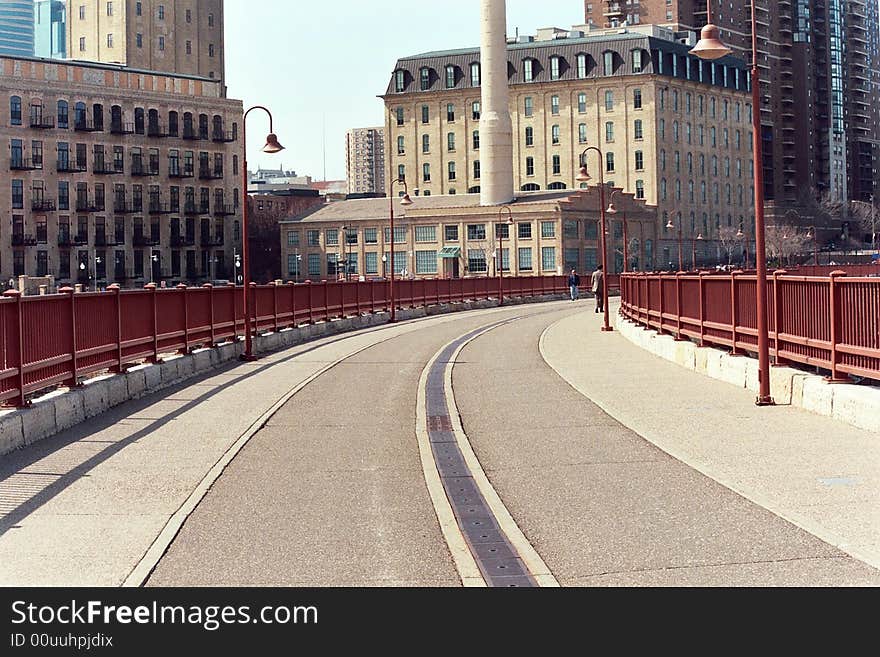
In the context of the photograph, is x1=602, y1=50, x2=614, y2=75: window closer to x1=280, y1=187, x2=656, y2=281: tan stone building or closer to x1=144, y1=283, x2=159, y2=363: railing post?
x1=280, y1=187, x2=656, y2=281: tan stone building

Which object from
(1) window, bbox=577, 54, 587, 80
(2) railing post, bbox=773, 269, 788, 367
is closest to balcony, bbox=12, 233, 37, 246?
(1) window, bbox=577, 54, 587, 80

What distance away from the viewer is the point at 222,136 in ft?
406

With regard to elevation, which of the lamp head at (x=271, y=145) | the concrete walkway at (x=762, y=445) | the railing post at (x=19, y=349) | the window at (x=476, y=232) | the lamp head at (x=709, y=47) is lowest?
the concrete walkway at (x=762, y=445)

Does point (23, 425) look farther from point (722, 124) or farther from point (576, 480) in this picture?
point (722, 124)

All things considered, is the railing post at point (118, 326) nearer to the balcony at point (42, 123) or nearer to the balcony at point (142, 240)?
the balcony at point (42, 123)

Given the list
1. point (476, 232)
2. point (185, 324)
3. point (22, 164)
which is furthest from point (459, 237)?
point (185, 324)

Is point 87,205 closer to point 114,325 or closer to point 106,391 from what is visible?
point 114,325

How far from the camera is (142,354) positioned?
868 inches

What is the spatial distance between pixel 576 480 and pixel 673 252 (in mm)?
136387

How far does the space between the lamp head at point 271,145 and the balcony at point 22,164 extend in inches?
3071

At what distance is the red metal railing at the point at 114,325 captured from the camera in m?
15.3

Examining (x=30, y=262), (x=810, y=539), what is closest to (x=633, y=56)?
(x=30, y=262)

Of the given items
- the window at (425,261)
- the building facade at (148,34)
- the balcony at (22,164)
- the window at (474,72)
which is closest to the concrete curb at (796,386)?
the balcony at (22,164)

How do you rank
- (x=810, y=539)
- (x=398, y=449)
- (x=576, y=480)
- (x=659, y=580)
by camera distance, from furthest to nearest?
1. (x=398, y=449)
2. (x=576, y=480)
3. (x=810, y=539)
4. (x=659, y=580)
